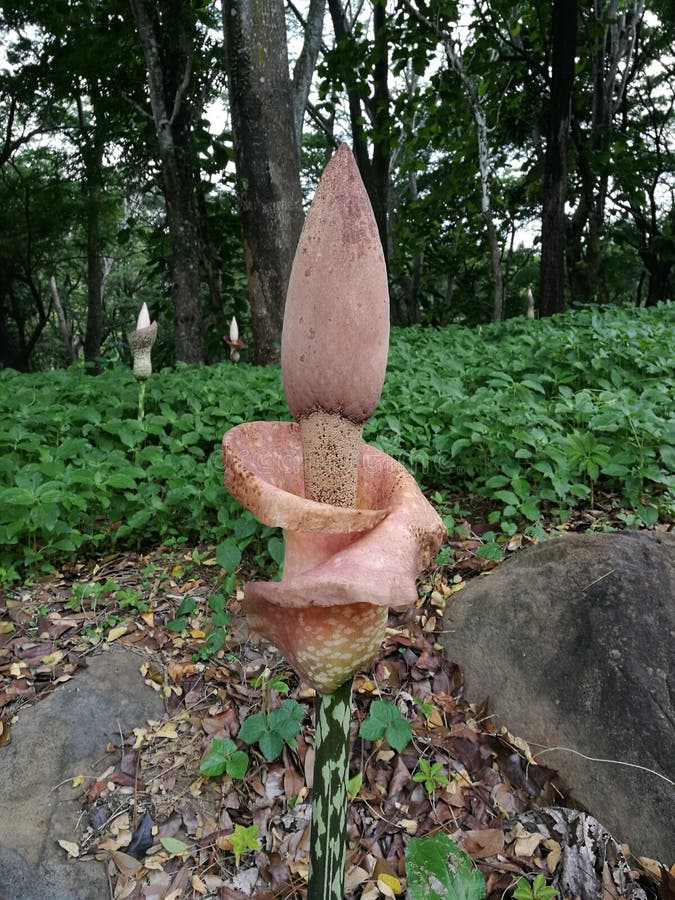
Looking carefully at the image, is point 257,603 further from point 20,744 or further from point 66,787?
point 20,744

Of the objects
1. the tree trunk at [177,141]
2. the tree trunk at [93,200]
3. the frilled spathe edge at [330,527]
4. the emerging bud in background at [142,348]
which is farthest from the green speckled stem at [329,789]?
the tree trunk at [93,200]

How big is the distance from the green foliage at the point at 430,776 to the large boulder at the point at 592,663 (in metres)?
0.29

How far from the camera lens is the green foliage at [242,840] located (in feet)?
5.31

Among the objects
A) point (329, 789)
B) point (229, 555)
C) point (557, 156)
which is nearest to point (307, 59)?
point (557, 156)

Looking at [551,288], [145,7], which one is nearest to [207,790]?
[145,7]

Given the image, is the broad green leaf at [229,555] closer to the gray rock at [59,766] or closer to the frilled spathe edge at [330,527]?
the gray rock at [59,766]

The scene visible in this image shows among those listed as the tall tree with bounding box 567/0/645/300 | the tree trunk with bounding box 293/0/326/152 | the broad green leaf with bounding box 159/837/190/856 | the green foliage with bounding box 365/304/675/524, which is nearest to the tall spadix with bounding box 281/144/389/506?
the broad green leaf with bounding box 159/837/190/856

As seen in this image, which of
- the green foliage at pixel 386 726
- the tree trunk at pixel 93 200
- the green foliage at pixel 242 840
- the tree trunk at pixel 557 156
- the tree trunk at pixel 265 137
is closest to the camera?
the green foliage at pixel 242 840

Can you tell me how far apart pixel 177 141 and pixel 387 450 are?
5.78 meters

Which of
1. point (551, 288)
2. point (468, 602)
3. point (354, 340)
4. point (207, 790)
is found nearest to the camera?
point (354, 340)

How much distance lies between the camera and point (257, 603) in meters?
A: 0.80

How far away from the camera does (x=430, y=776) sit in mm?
1786

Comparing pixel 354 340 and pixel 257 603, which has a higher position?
pixel 354 340

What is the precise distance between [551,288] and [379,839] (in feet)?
25.5
